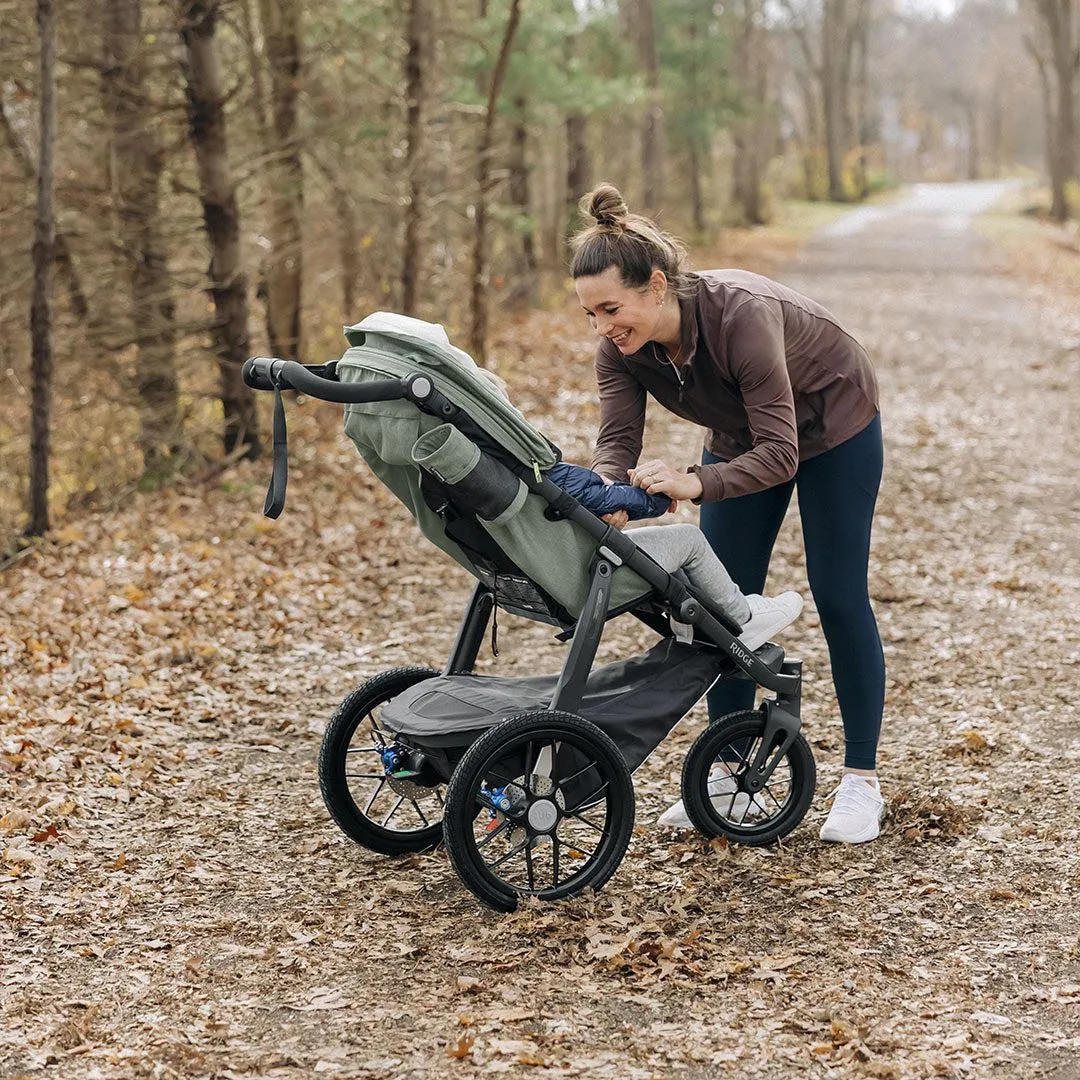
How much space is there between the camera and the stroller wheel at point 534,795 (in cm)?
370

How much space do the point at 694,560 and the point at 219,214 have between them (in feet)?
22.6

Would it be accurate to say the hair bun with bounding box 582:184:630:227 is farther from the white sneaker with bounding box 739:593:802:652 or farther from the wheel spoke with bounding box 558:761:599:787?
the wheel spoke with bounding box 558:761:599:787

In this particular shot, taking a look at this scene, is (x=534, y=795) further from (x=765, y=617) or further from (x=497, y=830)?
(x=765, y=617)

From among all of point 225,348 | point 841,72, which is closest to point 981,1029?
point 225,348

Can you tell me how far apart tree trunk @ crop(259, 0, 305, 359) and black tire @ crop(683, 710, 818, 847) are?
737 centimetres

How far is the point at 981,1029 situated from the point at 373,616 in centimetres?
457

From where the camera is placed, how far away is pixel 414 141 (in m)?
12.2

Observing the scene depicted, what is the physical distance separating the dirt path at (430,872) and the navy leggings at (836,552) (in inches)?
19.1

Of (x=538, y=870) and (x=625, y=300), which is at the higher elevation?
(x=625, y=300)

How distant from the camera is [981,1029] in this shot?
10.7 feet

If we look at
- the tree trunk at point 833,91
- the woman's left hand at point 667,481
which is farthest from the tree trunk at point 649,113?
the tree trunk at point 833,91

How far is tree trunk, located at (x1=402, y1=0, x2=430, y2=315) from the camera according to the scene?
12.0 meters

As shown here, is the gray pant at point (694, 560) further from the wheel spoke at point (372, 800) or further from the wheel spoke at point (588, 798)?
the wheel spoke at point (372, 800)

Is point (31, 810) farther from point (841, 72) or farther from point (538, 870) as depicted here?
point (841, 72)
